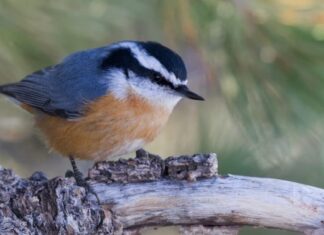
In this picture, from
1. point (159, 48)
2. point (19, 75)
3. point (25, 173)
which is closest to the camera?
point (159, 48)

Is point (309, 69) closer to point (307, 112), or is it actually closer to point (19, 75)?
point (307, 112)

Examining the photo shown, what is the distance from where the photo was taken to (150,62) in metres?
2.45

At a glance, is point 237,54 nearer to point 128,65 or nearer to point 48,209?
point 128,65

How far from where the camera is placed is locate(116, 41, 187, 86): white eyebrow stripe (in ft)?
7.93

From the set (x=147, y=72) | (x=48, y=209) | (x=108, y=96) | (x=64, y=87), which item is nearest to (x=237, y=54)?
(x=147, y=72)

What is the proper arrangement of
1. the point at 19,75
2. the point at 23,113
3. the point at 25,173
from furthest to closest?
1. the point at 25,173
2. the point at 23,113
3. the point at 19,75

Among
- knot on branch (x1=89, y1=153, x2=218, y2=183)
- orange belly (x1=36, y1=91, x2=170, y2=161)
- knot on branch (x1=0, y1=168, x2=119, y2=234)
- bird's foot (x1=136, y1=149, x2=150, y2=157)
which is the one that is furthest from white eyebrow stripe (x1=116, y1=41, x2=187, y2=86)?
knot on branch (x1=0, y1=168, x2=119, y2=234)

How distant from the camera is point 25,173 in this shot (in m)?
2.99

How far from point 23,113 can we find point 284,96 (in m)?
0.94

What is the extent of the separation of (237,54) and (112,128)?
44cm

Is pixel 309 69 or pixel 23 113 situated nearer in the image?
pixel 309 69

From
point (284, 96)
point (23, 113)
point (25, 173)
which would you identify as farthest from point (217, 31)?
point (25, 173)

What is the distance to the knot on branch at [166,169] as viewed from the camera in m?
2.03

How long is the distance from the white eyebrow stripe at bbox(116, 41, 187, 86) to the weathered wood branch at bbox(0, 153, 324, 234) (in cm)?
41
